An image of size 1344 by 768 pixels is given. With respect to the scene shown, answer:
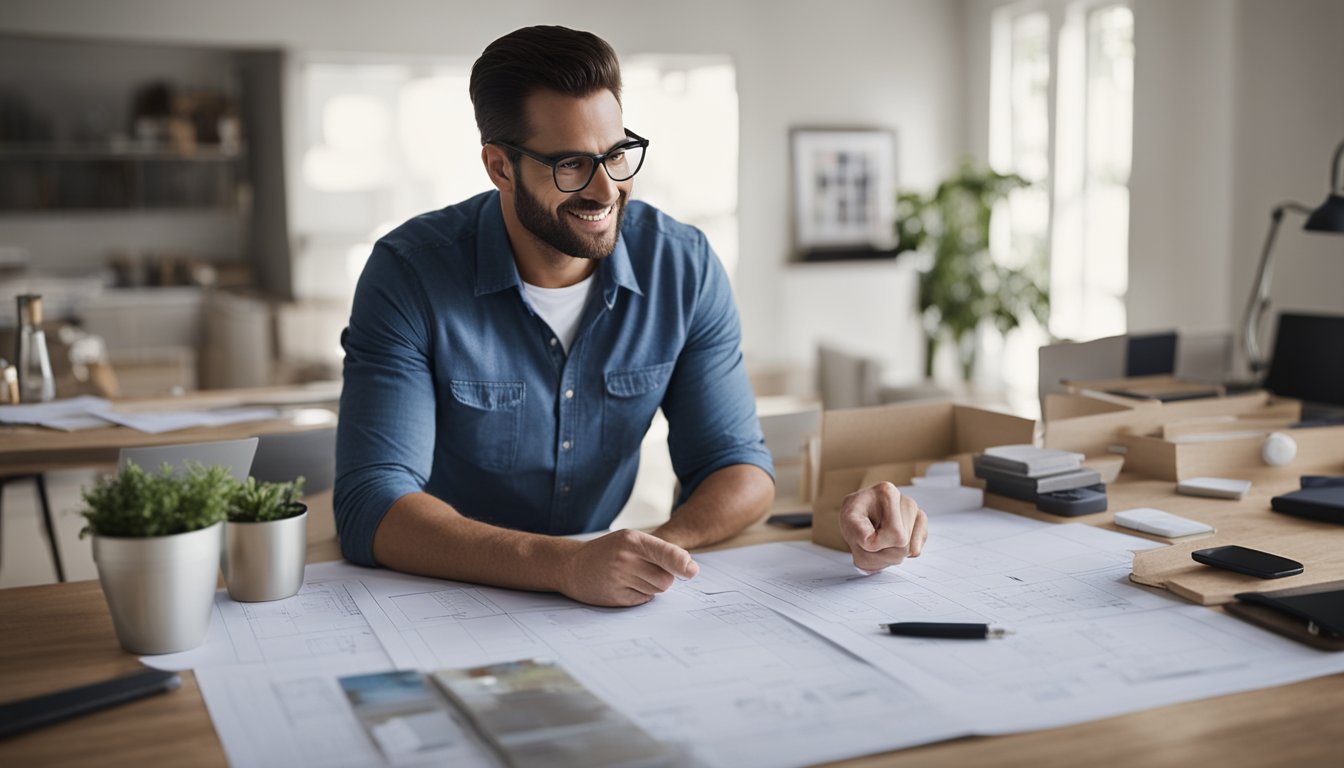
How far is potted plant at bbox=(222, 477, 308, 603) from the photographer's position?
137 cm

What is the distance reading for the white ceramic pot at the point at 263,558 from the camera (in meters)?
1.37

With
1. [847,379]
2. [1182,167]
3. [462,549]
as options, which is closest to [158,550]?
[462,549]

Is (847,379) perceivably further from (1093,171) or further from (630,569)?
(630,569)

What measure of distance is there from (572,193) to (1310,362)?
1.98 meters

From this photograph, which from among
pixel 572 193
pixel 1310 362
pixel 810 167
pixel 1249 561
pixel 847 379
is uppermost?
pixel 810 167

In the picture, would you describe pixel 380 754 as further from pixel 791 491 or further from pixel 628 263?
pixel 791 491

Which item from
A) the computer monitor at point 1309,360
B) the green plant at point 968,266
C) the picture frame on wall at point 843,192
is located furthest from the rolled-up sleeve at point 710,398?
the picture frame on wall at point 843,192

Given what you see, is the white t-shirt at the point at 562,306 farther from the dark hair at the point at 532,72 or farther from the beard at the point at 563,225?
the dark hair at the point at 532,72

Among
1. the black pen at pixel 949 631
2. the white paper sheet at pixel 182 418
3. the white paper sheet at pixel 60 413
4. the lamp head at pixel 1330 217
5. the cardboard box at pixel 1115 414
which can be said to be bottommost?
the black pen at pixel 949 631

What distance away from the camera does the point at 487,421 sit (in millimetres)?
1928

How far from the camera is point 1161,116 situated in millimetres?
5457

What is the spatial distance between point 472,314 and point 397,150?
16.3ft

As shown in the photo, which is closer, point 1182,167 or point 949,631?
point 949,631

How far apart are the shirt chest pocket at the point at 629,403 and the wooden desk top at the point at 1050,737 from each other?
0.92 m
